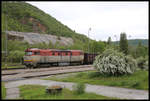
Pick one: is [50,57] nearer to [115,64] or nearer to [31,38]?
[115,64]

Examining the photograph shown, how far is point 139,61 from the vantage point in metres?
18.9

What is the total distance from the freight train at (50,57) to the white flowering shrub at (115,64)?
18.0 meters

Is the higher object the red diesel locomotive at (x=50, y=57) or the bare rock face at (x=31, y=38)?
the bare rock face at (x=31, y=38)

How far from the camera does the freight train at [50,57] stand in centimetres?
3164

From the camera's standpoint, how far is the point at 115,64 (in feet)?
49.3

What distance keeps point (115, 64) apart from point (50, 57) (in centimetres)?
2097

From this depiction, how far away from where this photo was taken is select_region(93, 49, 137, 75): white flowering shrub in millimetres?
14969

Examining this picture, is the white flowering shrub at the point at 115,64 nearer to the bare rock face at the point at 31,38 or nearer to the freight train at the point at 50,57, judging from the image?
the freight train at the point at 50,57

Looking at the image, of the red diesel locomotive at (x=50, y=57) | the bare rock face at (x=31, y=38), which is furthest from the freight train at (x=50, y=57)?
the bare rock face at (x=31, y=38)

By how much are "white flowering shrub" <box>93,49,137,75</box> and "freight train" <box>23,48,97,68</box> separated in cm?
1796

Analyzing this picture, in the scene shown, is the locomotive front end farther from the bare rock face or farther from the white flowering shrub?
the bare rock face

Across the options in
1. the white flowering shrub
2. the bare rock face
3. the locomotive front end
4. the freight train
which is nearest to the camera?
the white flowering shrub

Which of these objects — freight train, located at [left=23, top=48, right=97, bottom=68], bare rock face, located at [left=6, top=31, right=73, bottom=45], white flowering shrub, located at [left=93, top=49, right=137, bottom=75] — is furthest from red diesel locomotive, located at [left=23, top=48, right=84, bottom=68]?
bare rock face, located at [left=6, top=31, right=73, bottom=45]

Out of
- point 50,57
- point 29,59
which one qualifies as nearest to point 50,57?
point 50,57
